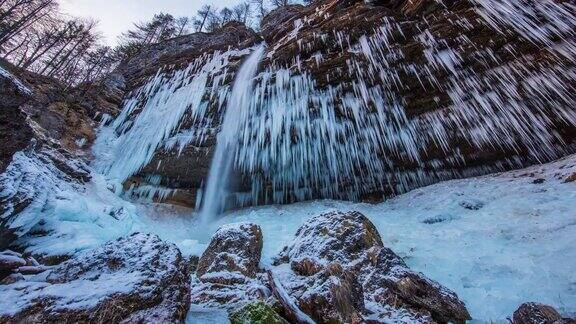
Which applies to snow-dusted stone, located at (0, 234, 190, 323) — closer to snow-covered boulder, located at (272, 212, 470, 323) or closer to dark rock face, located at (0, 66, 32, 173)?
snow-covered boulder, located at (272, 212, 470, 323)

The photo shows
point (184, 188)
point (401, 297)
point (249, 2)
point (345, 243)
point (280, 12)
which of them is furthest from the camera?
point (249, 2)

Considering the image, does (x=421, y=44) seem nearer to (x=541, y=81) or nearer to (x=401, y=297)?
(x=541, y=81)

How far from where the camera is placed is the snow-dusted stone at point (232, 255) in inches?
206

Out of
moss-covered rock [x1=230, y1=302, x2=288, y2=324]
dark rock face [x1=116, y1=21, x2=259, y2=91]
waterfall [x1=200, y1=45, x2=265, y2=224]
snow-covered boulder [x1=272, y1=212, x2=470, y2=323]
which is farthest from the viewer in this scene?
dark rock face [x1=116, y1=21, x2=259, y2=91]

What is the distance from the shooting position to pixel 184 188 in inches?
527

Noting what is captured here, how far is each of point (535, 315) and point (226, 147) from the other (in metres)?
10.7

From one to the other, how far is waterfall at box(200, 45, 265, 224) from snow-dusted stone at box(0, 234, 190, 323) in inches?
344

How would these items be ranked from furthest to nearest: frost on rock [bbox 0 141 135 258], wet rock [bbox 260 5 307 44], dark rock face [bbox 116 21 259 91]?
1. dark rock face [bbox 116 21 259 91]
2. wet rock [bbox 260 5 307 44]
3. frost on rock [bbox 0 141 135 258]

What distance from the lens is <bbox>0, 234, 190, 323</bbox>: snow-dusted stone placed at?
9.18ft

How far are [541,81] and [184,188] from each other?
485 inches

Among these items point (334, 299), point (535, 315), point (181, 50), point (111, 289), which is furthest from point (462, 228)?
point (181, 50)

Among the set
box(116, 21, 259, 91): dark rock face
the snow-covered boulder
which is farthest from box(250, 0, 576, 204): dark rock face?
box(116, 21, 259, 91): dark rock face

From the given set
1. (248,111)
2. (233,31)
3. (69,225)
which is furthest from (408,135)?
(233,31)

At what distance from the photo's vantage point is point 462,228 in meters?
7.17
